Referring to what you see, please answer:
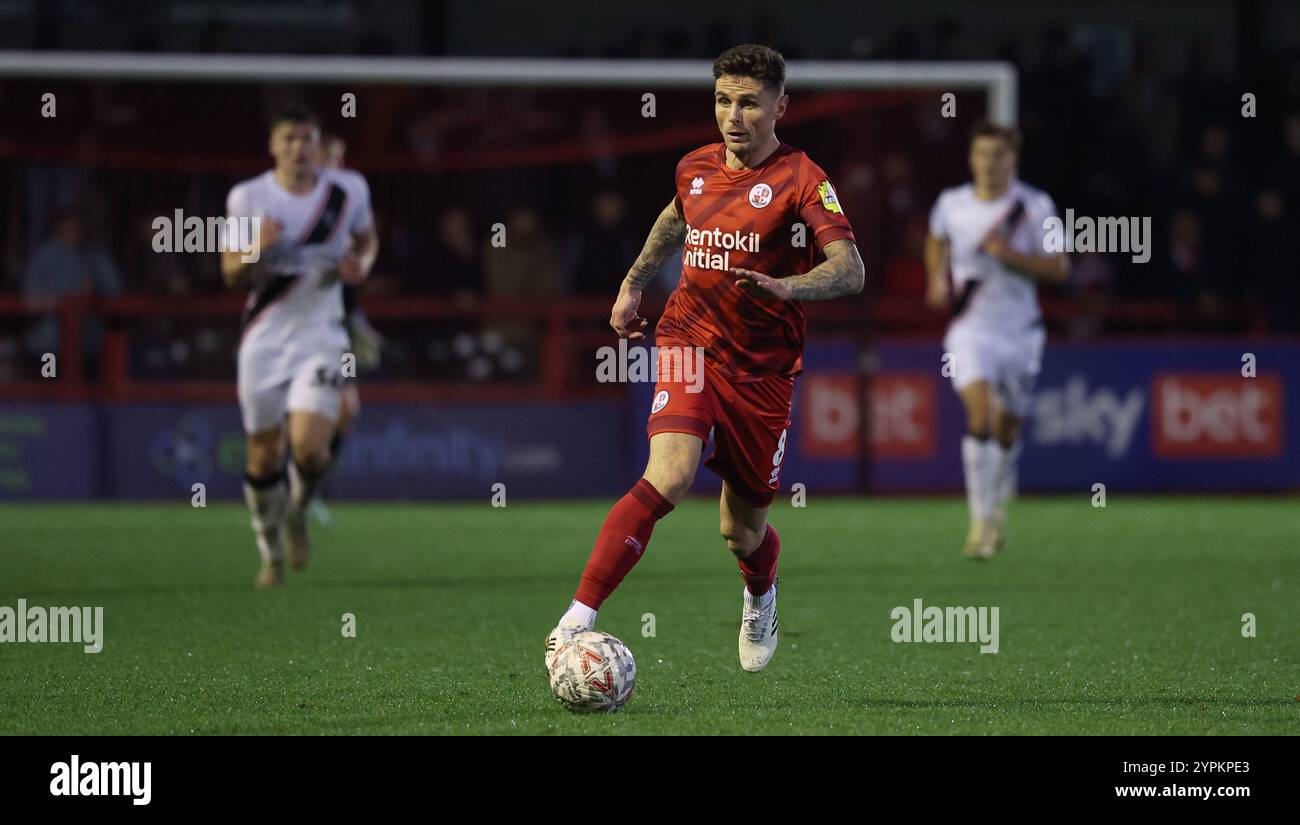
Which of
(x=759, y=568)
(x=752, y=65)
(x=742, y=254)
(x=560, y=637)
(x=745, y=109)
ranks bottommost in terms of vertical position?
(x=560, y=637)

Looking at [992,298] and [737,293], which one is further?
[992,298]

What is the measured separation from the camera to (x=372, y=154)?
16.4 meters

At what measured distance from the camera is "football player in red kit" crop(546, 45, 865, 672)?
5922 mm

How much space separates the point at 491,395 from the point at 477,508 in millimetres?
980

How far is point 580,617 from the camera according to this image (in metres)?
5.61

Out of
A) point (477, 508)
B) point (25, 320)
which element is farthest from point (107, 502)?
point (477, 508)

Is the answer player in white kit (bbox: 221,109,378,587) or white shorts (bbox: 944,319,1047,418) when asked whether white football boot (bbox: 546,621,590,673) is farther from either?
white shorts (bbox: 944,319,1047,418)

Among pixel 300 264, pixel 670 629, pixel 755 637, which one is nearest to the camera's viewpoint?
pixel 755 637

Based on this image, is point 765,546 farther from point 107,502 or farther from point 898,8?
point 898,8

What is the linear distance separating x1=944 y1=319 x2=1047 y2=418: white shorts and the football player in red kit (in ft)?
14.7

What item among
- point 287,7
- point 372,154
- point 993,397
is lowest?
point 993,397

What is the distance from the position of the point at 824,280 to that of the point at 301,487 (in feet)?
15.0

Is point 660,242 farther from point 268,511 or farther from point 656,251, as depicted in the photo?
point 268,511

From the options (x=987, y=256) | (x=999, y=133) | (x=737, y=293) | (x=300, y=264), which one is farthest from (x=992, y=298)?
(x=737, y=293)
